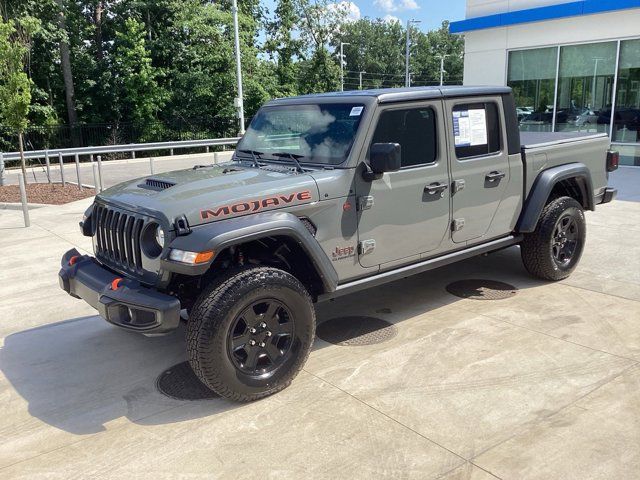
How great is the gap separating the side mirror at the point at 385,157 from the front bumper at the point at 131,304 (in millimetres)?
1600

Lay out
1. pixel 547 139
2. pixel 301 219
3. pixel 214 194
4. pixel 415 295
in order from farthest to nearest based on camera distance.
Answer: pixel 547 139
pixel 415 295
pixel 301 219
pixel 214 194

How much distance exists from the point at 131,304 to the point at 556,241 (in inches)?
162

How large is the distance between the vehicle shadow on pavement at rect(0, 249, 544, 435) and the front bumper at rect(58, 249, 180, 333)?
0.58 meters

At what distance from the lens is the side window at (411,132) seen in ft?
13.8

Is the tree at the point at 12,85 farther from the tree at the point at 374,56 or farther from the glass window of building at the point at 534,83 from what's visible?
the tree at the point at 374,56

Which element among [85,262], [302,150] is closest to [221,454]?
[85,262]

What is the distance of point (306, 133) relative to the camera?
4.39 metres

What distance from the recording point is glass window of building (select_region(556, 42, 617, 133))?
14.1m

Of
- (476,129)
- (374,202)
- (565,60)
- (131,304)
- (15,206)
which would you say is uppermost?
(565,60)

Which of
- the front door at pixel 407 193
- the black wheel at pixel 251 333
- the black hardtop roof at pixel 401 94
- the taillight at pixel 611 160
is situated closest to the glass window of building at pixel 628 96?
the taillight at pixel 611 160

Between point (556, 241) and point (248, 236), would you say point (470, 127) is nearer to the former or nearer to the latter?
point (556, 241)

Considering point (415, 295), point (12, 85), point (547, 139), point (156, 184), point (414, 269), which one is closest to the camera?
point (156, 184)

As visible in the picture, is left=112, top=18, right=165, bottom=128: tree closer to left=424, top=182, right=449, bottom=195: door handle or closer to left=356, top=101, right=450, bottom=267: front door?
left=356, top=101, right=450, bottom=267: front door

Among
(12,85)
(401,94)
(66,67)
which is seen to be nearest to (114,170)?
(12,85)
